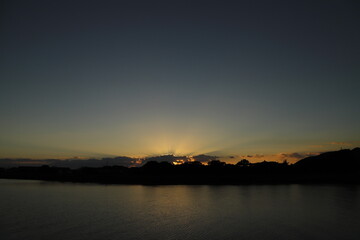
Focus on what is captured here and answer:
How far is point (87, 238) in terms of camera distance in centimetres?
1867

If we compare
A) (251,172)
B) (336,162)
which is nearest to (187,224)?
(251,172)

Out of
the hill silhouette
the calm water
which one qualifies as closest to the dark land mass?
the hill silhouette

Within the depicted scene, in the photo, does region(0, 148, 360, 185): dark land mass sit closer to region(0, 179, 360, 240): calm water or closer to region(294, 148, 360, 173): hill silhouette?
region(294, 148, 360, 173): hill silhouette

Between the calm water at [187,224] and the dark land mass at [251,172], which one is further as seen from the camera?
the dark land mass at [251,172]

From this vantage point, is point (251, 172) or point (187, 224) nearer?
point (187, 224)

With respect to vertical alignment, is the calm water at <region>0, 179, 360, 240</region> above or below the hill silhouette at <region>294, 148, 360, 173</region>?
below

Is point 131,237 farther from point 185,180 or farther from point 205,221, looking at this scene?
point 185,180

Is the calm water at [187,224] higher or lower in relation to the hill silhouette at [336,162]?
lower

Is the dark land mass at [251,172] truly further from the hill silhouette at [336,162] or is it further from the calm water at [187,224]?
the calm water at [187,224]

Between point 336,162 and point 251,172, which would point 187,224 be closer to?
point 251,172

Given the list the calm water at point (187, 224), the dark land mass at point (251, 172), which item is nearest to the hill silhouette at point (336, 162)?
the dark land mass at point (251, 172)

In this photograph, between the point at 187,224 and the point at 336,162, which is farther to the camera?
the point at 336,162

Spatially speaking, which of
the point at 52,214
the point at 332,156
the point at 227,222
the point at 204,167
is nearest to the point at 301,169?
the point at 332,156

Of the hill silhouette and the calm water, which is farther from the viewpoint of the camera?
the hill silhouette
